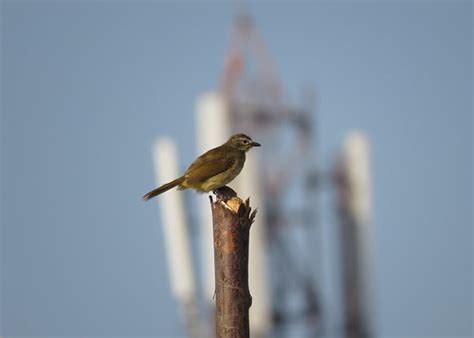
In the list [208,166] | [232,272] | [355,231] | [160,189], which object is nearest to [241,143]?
[208,166]

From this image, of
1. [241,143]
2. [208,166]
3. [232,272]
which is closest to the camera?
[232,272]

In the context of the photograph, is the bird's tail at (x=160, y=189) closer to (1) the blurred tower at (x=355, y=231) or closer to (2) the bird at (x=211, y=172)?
(2) the bird at (x=211, y=172)

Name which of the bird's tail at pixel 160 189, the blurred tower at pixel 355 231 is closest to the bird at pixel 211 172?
the bird's tail at pixel 160 189

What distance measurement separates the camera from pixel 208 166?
34.7 feet

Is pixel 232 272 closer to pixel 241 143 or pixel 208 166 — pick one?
pixel 208 166

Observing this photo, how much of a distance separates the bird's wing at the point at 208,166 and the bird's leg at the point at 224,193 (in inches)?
12.8

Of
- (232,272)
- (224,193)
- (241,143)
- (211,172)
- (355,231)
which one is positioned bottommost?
(232,272)

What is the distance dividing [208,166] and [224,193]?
1.07m

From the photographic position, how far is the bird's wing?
10461 mm

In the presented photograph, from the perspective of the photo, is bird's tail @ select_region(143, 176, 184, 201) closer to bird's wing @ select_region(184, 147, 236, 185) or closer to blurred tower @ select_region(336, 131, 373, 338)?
bird's wing @ select_region(184, 147, 236, 185)

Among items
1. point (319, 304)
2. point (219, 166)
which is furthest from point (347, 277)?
point (219, 166)

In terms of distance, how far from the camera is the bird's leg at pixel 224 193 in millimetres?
8961

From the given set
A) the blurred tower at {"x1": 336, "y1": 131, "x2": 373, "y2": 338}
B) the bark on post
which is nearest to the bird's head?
the bark on post

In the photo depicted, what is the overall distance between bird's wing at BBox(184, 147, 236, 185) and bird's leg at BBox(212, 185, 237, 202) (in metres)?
0.33
